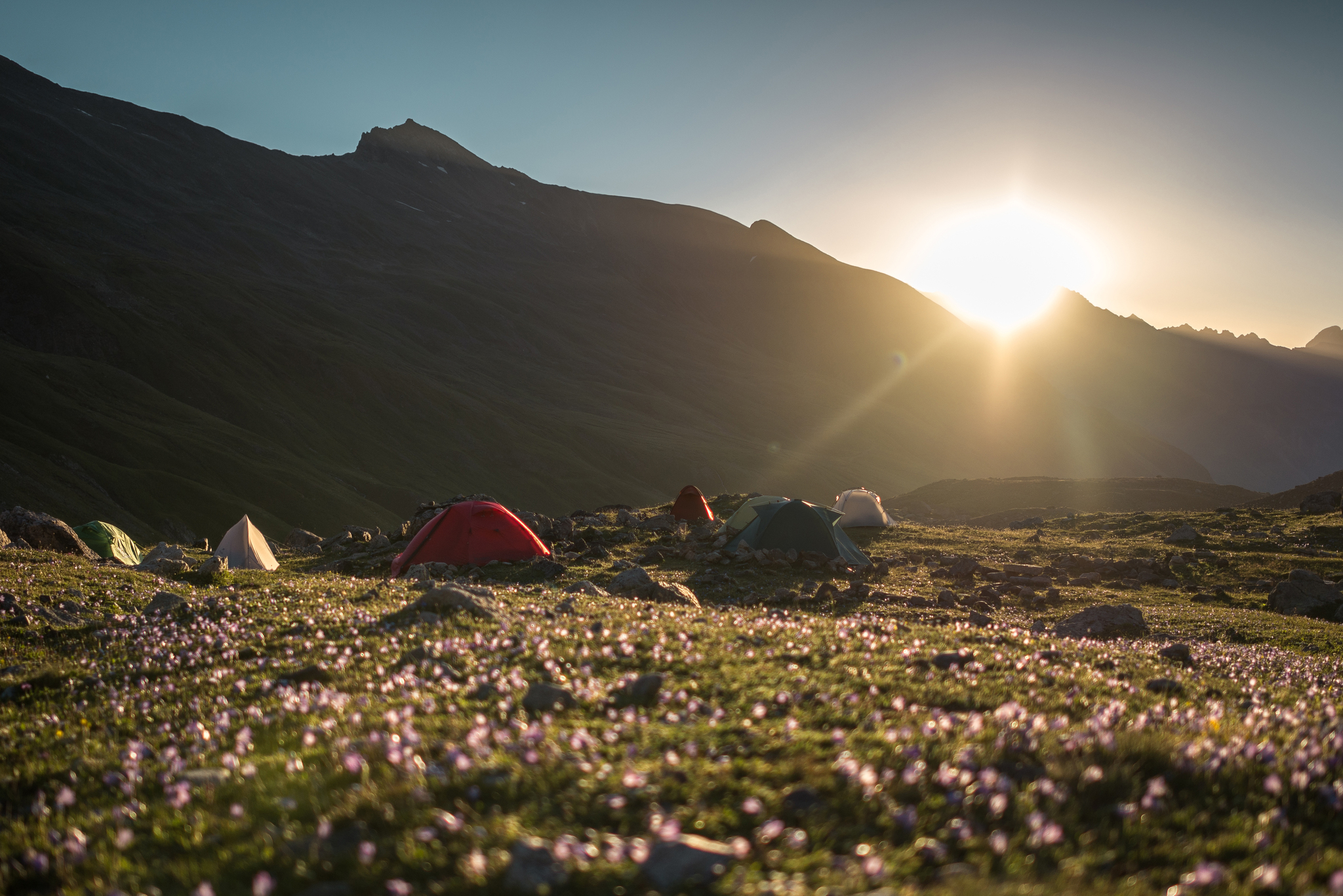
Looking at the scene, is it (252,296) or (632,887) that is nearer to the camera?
(632,887)

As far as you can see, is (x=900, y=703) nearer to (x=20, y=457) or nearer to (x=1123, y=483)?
(x=20, y=457)

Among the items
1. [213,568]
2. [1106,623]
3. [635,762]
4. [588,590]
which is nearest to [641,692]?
[635,762]

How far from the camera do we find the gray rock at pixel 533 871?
12.5 feet

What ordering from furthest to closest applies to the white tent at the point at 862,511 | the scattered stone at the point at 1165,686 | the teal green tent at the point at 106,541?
1. the white tent at the point at 862,511
2. the teal green tent at the point at 106,541
3. the scattered stone at the point at 1165,686

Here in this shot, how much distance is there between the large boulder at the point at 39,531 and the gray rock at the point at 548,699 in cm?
3096

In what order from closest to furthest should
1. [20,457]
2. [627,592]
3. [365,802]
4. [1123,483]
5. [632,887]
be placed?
[632,887], [365,802], [627,592], [20,457], [1123,483]

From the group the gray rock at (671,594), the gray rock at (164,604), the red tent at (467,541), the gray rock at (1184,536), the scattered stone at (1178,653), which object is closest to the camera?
the scattered stone at (1178,653)

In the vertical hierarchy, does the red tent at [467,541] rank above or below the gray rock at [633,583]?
below

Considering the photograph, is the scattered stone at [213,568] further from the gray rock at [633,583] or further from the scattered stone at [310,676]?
the scattered stone at [310,676]

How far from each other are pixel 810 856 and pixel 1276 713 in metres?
8.53

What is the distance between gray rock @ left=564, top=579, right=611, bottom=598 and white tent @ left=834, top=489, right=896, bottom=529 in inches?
1247

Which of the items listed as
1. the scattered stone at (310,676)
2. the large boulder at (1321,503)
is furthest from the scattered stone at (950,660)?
the large boulder at (1321,503)

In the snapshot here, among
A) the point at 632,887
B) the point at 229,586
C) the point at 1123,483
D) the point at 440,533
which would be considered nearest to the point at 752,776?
the point at 632,887

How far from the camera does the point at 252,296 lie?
582 ft
